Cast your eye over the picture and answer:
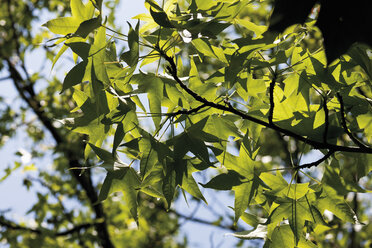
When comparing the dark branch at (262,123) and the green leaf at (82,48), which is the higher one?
the green leaf at (82,48)

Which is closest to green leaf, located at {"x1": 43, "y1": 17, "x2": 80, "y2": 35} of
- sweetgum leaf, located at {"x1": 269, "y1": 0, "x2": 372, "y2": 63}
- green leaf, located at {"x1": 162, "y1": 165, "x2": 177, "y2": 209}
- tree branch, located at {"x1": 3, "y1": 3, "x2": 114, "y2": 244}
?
green leaf, located at {"x1": 162, "y1": 165, "x2": 177, "y2": 209}

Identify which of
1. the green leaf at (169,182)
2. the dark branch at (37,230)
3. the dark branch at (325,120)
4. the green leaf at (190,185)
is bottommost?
the dark branch at (37,230)

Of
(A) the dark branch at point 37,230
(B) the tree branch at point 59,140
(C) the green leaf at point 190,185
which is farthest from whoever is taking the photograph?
(B) the tree branch at point 59,140

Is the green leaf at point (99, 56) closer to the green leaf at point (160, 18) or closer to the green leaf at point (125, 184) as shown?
the green leaf at point (160, 18)

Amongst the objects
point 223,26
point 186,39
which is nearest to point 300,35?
point 223,26

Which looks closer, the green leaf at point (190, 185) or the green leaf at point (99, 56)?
the green leaf at point (99, 56)

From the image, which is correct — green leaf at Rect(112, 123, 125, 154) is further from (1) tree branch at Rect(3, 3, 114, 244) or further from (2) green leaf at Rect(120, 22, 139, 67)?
(1) tree branch at Rect(3, 3, 114, 244)

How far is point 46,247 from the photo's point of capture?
3381 mm

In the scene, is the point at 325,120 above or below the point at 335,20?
below

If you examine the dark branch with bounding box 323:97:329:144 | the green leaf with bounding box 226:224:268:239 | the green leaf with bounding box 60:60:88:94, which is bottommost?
the green leaf with bounding box 226:224:268:239

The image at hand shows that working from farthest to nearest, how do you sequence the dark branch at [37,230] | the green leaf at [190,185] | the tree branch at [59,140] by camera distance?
1. the tree branch at [59,140]
2. the dark branch at [37,230]
3. the green leaf at [190,185]

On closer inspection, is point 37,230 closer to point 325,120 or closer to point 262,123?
point 262,123

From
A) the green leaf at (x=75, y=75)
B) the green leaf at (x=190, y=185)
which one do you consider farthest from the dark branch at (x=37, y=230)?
the green leaf at (x=75, y=75)

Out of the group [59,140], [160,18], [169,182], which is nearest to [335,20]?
[160,18]
